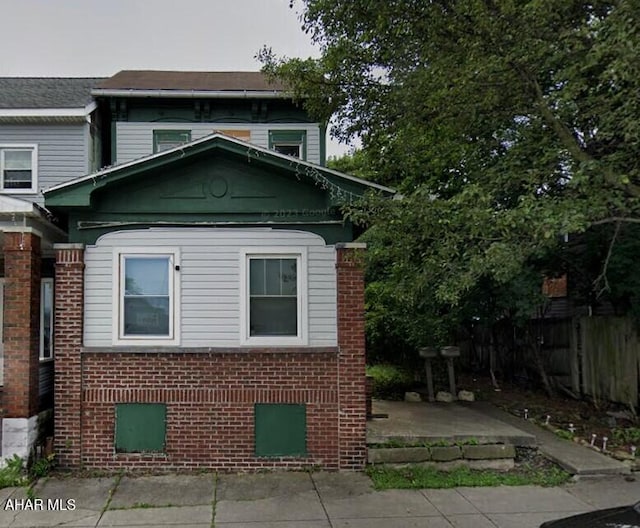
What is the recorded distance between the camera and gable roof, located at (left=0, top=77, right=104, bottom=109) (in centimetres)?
1119

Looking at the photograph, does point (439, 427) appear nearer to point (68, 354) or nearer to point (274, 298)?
point (274, 298)

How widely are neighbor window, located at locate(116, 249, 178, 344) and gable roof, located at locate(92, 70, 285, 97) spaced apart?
4203 millimetres

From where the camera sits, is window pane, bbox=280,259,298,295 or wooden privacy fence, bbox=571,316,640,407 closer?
window pane, bbox=280,259,298,295

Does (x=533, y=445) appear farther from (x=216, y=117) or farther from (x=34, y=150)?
(x=34, y=150)

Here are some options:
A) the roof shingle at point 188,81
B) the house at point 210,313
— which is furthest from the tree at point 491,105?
the roof shingle at point 188,81

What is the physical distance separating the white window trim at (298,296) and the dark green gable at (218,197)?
363 mm

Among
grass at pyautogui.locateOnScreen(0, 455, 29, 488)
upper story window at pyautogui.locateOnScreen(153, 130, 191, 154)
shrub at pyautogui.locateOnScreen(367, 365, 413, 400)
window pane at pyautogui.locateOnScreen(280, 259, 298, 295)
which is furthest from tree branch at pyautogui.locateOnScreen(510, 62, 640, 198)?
shrub at pyautogui.locateOnScreen(367, 365, 413, 400)

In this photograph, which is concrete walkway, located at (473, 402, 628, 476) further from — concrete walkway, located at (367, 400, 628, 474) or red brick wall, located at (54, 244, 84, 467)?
red brick wall, located at (54, 244, 84, 467)

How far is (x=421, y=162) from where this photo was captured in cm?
959

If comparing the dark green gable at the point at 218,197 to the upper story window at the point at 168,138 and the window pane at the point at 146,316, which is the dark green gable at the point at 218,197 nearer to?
the window pane at the point at 146,316

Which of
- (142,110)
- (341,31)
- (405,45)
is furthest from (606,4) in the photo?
(142,110)

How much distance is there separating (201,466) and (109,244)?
3.31 metres

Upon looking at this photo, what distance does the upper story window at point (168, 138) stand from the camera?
11.4 m

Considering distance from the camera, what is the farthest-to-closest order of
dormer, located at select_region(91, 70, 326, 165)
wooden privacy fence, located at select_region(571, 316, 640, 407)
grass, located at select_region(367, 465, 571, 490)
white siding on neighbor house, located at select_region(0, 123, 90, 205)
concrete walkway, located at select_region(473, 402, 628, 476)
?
1. dormer, located at select_region(91, 70, 326, 165)
2. white siding on neighbor house, located at select_region(0, 123, 90, 205)
3. wooden privacy fence, located at select_region(571, 316, 640, 407)
4. concrete walkway, located at select_region(473, 402, 628, 476)
5. grass, located at select_region(367, 465, 571, 490)
